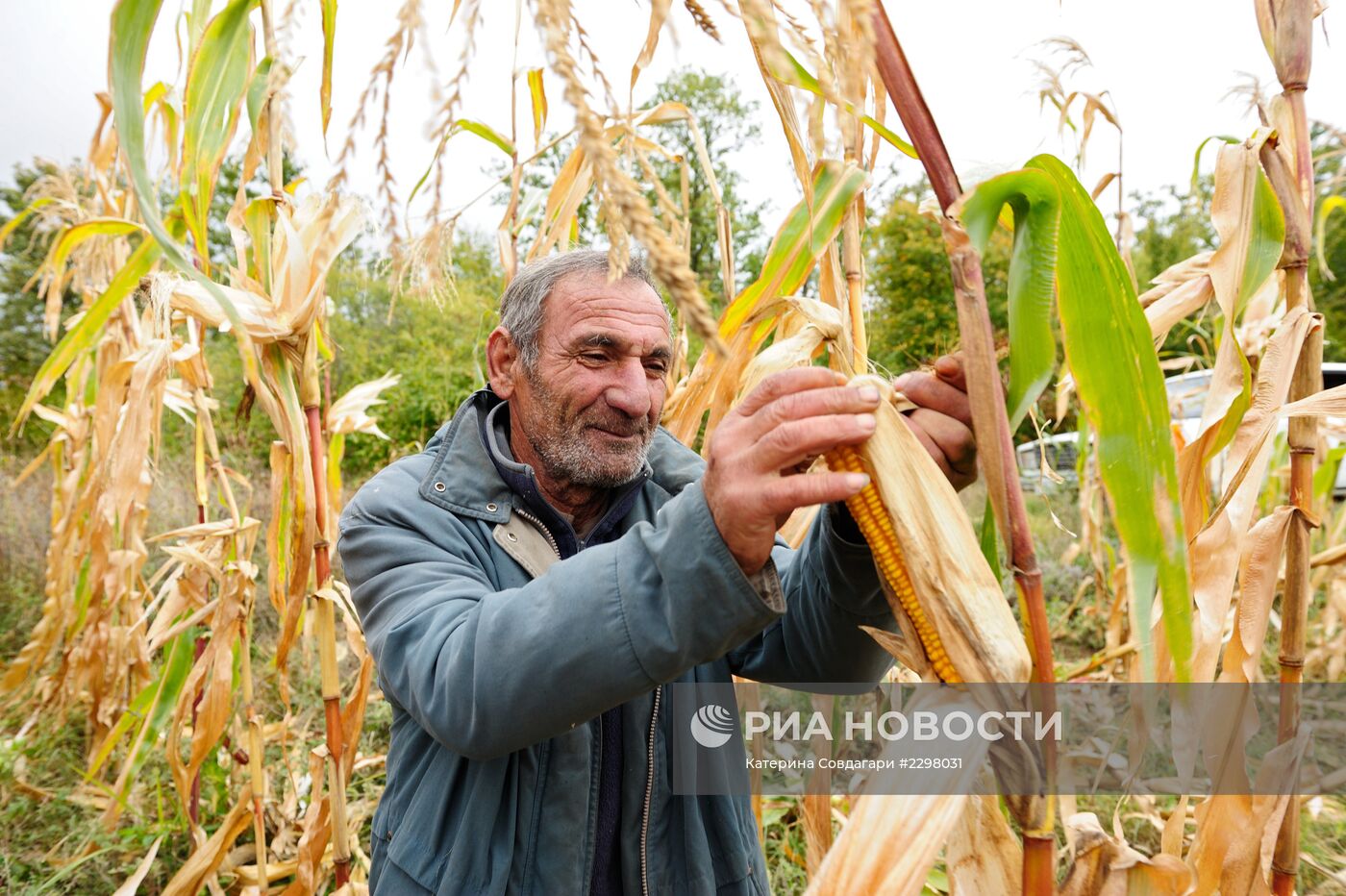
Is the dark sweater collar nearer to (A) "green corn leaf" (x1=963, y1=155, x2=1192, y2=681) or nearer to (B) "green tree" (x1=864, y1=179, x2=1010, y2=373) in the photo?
(A) "green corn leaf" (x1=963, y1=155, x2=1192, y2=681)

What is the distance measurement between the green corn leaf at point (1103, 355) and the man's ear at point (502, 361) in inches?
38.4

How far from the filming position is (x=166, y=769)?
2.78m

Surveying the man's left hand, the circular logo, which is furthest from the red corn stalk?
the circular logo

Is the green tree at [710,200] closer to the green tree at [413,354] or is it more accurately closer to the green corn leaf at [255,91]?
the green tree at [413,354]

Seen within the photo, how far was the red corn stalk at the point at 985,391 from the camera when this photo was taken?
58 centimetres

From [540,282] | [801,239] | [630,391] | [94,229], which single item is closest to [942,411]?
[801,239]

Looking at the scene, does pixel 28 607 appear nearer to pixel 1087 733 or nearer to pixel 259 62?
Answer: pixel 259 62

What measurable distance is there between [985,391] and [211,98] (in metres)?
1.12

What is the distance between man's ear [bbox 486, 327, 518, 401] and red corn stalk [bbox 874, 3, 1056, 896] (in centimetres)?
97

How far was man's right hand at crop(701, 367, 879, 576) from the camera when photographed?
65 cm

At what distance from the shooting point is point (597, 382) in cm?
131

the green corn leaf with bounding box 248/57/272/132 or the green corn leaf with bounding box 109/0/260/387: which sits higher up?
the green corn leaf with bounding box 248/57/272/132

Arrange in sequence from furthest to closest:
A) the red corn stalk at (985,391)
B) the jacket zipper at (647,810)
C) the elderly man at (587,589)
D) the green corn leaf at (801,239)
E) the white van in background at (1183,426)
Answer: the white van in background at (1183,426) → the jacket zipper at (647,810) → the green corn leaf at (801,239) → the elderly man at (587,589) → the red corn stalk at (985,391)

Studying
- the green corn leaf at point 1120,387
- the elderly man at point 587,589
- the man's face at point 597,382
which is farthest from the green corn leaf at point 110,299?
Answer: the green corn leaf at point 1120,387
